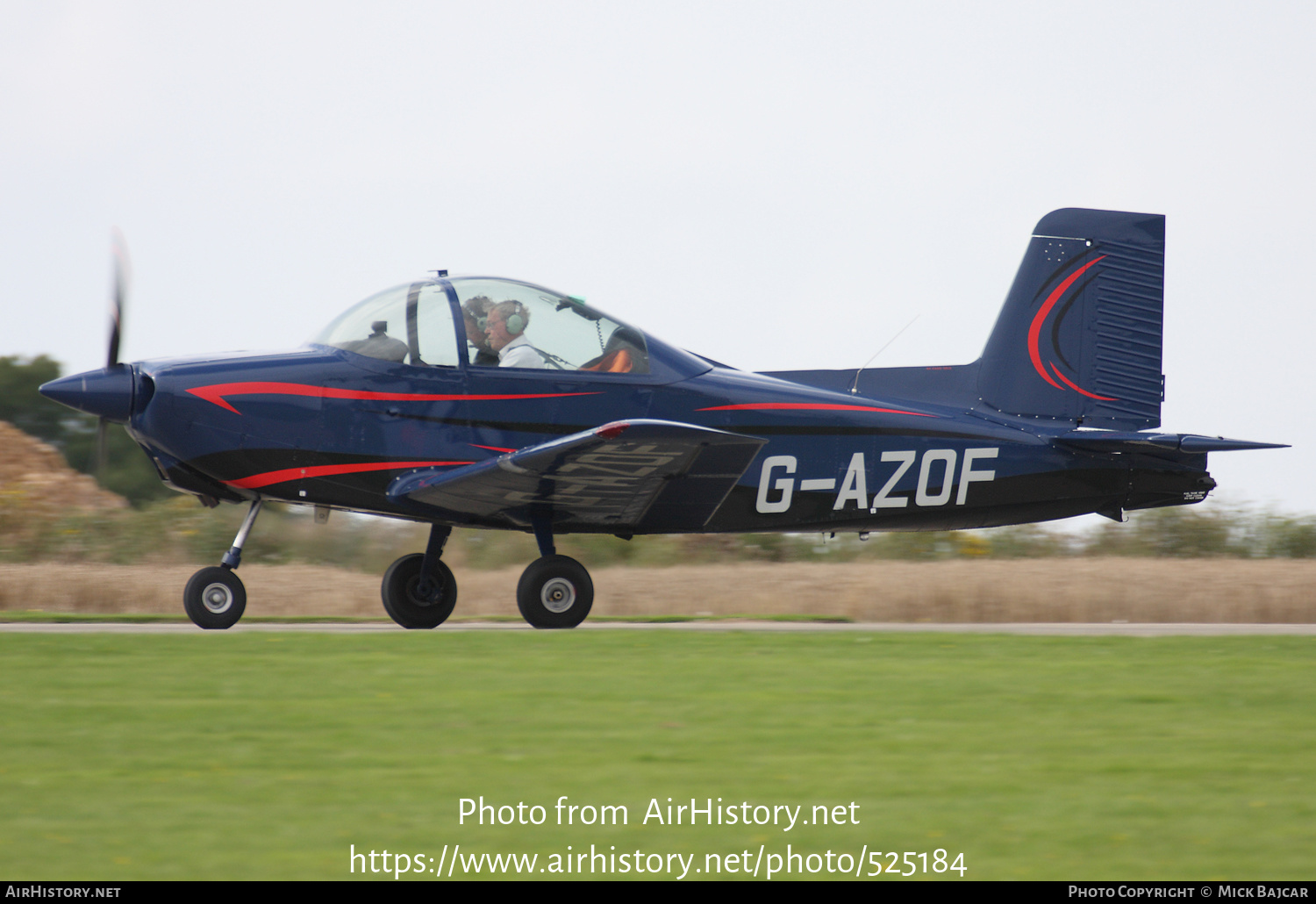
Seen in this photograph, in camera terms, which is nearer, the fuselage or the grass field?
the grass field

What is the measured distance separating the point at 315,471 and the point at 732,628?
10.9 ft

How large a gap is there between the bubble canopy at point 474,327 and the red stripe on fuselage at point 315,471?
29.0 inches

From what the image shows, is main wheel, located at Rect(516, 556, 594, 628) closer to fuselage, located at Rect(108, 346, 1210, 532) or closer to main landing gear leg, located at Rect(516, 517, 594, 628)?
main landing gear leg, located at Rect(516, 517, 594, 628)

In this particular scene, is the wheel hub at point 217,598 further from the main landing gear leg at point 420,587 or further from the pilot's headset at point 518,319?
the pilot's headset at point 518,319

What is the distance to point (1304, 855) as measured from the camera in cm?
335

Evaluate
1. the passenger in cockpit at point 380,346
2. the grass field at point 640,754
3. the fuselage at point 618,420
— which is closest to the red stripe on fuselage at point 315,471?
the fuselage at point 618,420

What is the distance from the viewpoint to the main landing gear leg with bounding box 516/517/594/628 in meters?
9.44

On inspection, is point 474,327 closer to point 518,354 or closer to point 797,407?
point 518,354

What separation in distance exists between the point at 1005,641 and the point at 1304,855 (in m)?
5.26

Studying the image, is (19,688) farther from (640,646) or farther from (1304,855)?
(1304,855)

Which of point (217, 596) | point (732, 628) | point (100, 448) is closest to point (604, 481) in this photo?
point (732, 628)

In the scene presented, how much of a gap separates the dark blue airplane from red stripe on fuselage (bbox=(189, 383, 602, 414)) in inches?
0.6

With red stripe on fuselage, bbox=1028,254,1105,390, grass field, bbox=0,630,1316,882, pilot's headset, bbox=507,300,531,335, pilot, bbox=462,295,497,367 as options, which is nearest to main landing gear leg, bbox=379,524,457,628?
pilot, bbox=462,295,497,367
